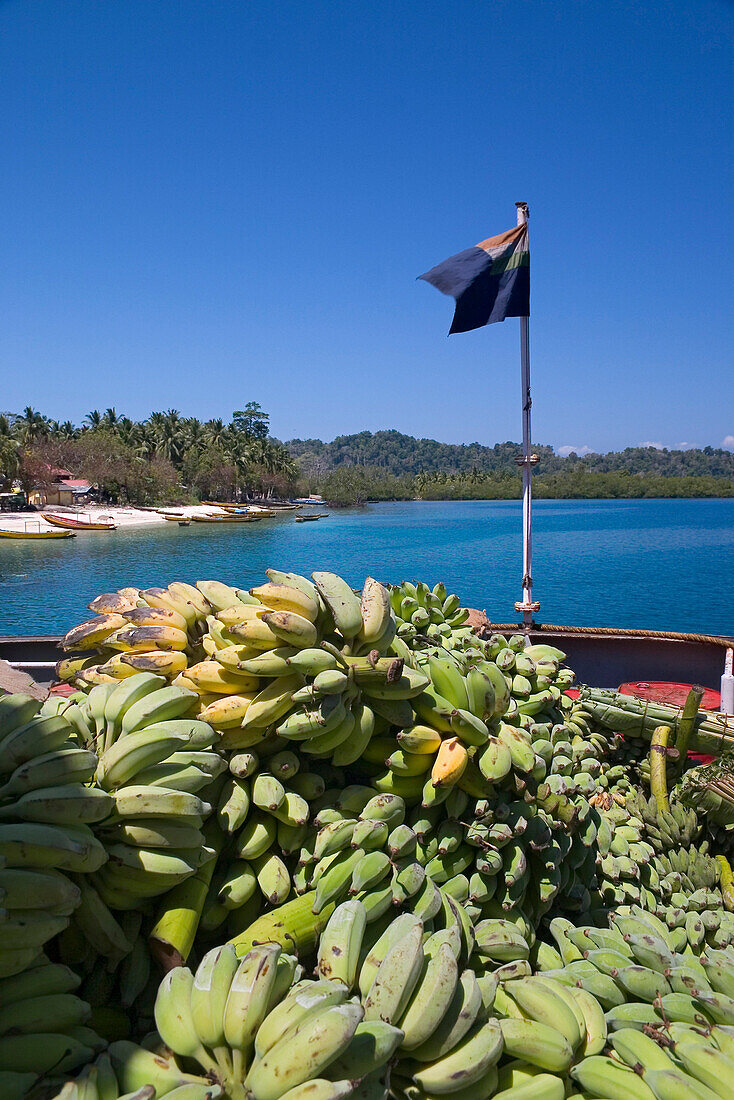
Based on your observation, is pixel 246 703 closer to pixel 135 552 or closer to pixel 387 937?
pixel 387 937

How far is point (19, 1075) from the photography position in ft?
2.98

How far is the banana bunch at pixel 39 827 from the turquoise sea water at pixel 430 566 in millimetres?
22464

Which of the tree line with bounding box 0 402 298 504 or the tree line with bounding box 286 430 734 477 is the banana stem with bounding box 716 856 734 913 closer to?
the tree line with bounding box 0 402 298 504

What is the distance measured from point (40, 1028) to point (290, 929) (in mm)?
482

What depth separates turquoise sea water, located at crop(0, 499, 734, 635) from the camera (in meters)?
26.4

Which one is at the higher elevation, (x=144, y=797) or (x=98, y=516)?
(x=144, y=797)

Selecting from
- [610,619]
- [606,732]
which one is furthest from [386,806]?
[610,619]

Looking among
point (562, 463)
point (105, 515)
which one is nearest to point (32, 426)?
point (105, 515)

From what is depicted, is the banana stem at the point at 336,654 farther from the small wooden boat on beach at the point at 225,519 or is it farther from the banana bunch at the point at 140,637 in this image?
the small wooden boat on beach at the point at 225,519

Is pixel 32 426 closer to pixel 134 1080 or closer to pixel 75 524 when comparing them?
pixel 75 524

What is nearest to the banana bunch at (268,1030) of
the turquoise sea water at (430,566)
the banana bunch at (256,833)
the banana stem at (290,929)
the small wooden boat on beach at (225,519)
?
the banana stem at (290,929)

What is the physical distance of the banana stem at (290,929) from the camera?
4.20 ft

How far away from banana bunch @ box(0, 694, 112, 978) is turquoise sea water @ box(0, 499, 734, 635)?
22464 millimetres

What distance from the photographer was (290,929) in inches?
51.6
